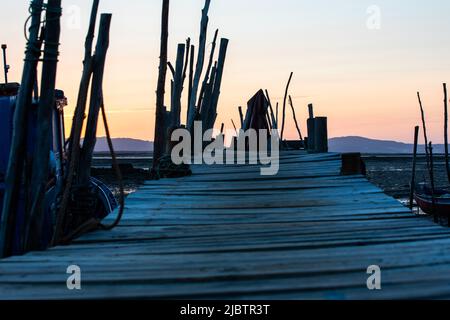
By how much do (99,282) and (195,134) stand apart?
10.7 meters

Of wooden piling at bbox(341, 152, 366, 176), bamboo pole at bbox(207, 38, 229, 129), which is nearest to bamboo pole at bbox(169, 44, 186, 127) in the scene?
bamboo pole at bbox(207, 38, 229, 129)

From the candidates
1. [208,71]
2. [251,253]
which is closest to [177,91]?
[208,71]

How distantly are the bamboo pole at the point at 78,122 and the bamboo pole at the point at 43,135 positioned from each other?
18 cm

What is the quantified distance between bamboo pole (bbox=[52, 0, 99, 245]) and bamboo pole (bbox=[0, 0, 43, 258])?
0.36 meters

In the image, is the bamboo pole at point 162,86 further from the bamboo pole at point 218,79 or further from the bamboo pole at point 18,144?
the bamboo pole at point 18,144

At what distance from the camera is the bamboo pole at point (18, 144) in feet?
19.5

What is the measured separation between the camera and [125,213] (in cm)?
732

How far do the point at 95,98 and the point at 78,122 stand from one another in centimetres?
44

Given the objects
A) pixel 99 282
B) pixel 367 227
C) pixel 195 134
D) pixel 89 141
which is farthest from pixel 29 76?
pixel 195 134

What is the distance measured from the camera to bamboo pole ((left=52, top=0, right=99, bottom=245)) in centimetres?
610

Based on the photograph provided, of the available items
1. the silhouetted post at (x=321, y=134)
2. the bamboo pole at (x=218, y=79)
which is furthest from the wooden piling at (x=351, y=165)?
the bamboo pole at (x=218, y=79)

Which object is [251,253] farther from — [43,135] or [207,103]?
[207,103]

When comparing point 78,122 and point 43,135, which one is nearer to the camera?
point 43,135

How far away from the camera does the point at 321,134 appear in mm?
13141
